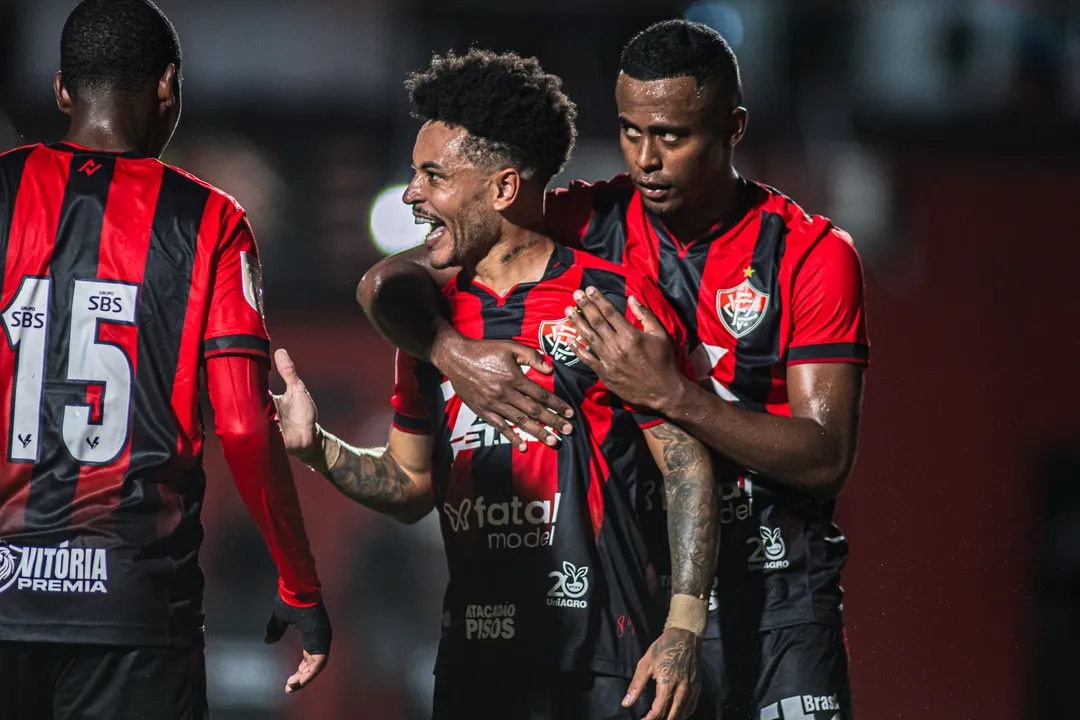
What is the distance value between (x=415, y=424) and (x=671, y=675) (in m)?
1.19

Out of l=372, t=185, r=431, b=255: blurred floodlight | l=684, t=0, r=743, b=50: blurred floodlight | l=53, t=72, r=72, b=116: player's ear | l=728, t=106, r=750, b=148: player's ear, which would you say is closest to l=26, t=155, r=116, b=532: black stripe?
l=53, t=72, r=72, b=116: player's ear

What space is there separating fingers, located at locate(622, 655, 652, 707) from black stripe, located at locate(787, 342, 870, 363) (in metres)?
1.10

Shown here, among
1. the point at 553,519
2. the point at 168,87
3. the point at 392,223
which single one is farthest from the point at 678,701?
the point at 392,223

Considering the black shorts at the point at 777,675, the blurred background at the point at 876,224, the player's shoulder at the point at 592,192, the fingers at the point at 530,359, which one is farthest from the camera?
the blurred background at the point at 876,224

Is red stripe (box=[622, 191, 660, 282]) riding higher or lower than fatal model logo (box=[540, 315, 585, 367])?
higher

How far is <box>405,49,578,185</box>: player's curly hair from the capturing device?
362 centimetres

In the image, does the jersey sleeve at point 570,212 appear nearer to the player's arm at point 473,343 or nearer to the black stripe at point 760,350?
the player's arm at point 473,343

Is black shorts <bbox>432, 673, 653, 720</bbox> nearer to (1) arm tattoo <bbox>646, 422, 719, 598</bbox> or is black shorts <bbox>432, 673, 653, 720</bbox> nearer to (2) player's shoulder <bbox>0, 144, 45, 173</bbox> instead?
(1) arm tattoo <bbox>646, 422, 719, 598</bbox>

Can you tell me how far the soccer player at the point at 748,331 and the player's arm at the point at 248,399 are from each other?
61cm

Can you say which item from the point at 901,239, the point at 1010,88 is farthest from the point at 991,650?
the point at 1010,88

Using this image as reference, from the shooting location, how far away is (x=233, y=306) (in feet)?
10.1

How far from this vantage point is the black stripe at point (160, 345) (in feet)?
9.84

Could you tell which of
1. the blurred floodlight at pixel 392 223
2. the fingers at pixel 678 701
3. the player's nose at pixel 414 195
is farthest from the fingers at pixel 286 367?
the blurred floodlight at pixel 392 223

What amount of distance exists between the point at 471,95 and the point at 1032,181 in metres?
9.52
